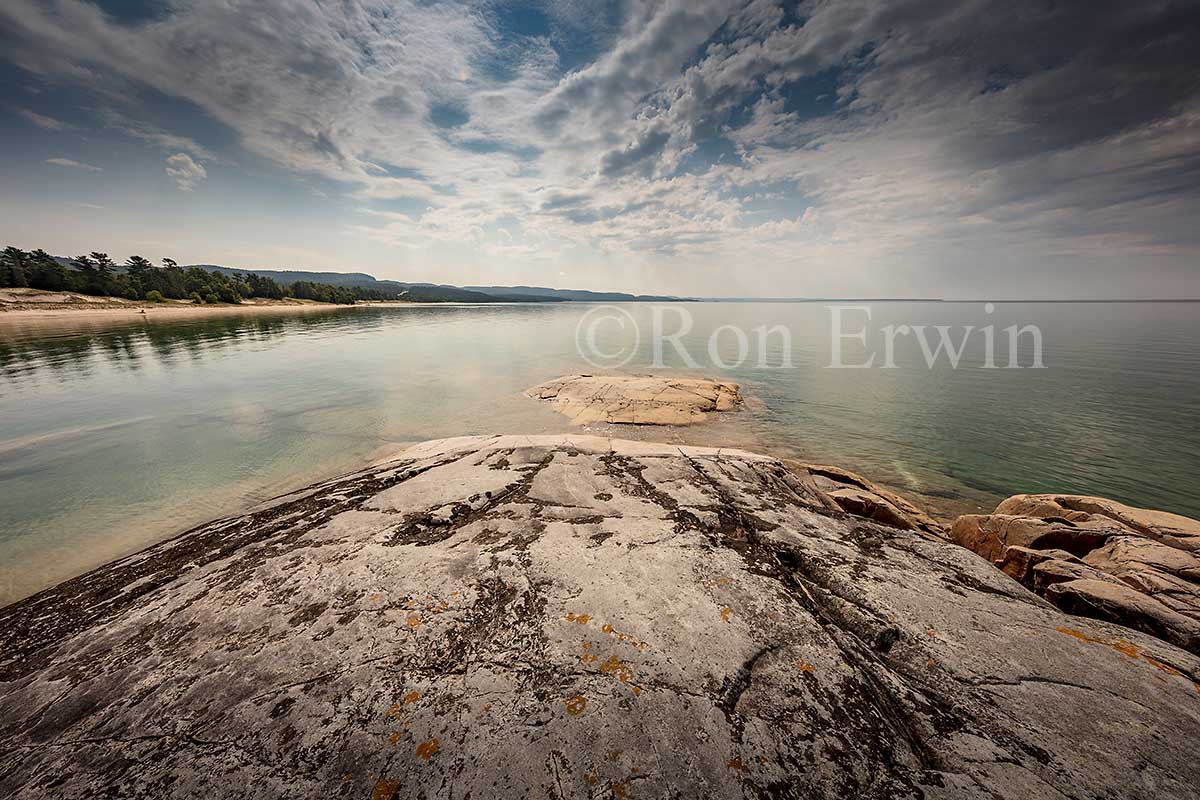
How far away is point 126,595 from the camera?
15.8 ft

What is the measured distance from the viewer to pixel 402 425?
56.3ft

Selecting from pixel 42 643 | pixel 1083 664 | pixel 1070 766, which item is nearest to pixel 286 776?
pixel 42 643

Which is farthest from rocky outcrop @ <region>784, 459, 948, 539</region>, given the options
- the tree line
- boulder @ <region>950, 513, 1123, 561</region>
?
the tree line

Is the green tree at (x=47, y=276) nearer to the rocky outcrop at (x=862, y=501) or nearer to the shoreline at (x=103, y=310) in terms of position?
the shoreline at (x=103, y=310)

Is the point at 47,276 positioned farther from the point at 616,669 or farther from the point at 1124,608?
the point at 1124,608

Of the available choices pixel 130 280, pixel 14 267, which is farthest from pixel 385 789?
pixel 130 280

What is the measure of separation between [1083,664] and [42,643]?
10402 mm

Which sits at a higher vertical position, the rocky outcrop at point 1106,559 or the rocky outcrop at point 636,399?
the rocky outcrop at point 1106,559

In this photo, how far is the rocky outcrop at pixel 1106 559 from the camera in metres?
4.64

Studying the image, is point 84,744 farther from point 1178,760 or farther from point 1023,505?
point 1023,505

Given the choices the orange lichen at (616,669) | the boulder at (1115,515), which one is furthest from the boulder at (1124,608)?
the orange lichen at (616,669)

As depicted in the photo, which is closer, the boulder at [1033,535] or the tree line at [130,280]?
the boulder at [1033,535]

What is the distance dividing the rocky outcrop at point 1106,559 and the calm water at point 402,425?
4500 mm

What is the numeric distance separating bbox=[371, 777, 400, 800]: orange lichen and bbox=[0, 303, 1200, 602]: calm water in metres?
9.75
